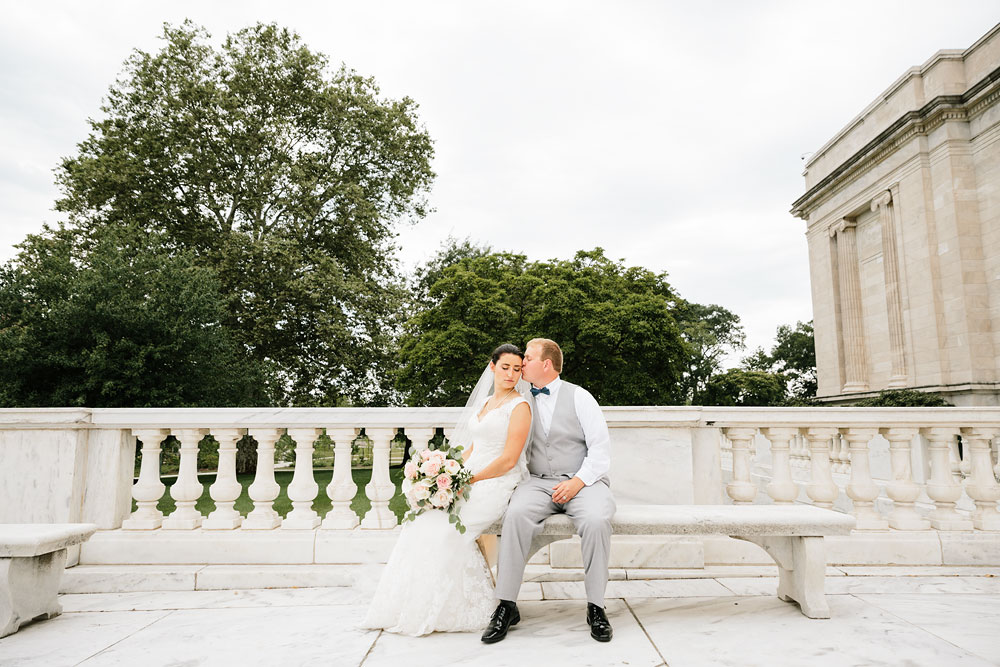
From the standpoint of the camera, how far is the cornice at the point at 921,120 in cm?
1777

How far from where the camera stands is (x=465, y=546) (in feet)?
13.5

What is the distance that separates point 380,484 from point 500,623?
1946 millimetres

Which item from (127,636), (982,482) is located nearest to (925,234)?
(982,482)

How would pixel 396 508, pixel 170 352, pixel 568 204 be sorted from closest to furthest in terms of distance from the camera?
pixel 396 508 < pixel 170 352 < pixel 568 204

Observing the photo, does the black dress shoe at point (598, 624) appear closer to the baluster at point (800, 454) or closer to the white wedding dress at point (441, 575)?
the white wedding dress at point (441, 575)

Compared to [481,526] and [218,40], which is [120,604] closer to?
[481,526]

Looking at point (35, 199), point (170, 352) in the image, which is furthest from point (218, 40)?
point (170, 352)

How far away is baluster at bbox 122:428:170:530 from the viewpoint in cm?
535

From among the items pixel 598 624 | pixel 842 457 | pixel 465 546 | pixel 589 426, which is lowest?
pixel 598 624

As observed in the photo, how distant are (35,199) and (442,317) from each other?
15.0 meters

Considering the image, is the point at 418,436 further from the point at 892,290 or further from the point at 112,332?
the point at 892,290

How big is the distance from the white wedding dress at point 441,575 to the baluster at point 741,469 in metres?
2.23

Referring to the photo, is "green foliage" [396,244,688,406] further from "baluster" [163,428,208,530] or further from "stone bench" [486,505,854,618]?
"stone bench" [486,505,854,618]

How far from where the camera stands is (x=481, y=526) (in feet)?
13.6
